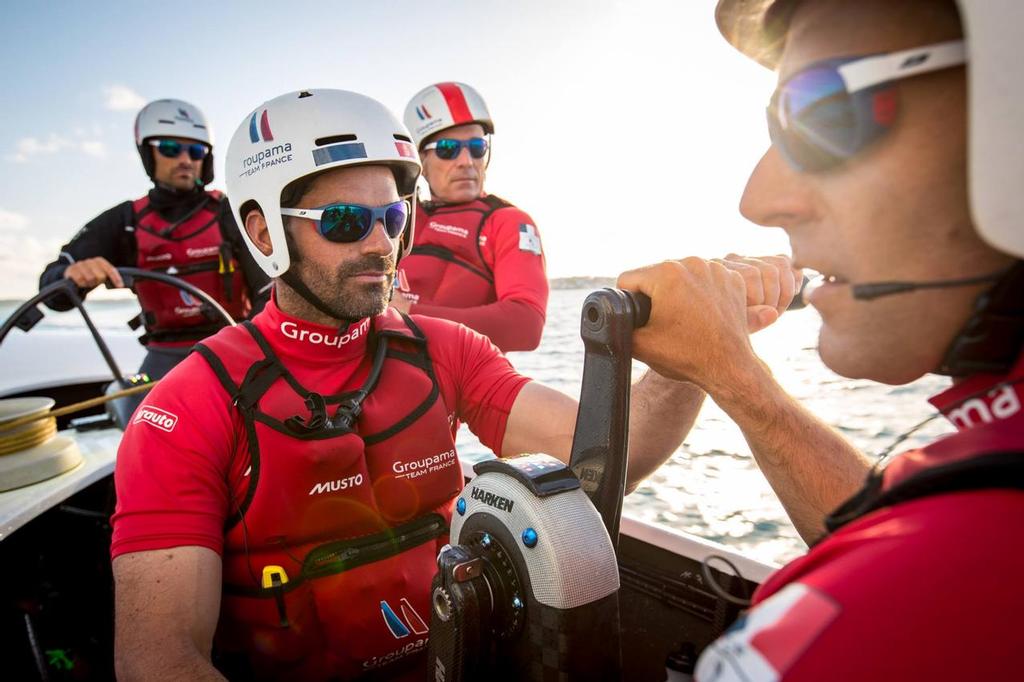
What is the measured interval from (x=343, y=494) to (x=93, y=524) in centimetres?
283

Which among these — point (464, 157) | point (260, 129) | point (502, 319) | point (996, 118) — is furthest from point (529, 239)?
point (996, 118)

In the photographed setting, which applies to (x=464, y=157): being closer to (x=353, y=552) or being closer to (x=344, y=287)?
(x=344, y=287)

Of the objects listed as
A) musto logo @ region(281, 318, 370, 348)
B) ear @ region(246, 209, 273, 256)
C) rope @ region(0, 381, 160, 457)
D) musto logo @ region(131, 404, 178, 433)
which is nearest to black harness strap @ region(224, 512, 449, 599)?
musto logo @ region(131, 404, 178, 433)

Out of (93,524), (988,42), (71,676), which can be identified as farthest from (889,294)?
(93,524)

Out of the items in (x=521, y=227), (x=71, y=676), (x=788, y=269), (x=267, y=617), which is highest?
(x=521, y=227)

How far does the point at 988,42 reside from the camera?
2.00 feet

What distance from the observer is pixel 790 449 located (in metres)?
1.20

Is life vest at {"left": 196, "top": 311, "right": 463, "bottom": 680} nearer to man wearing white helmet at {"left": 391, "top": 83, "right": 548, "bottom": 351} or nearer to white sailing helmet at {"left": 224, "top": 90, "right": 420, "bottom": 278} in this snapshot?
white sailing helmet at {"left": 224, "top": 90, "right": 420, "bottom": 278}

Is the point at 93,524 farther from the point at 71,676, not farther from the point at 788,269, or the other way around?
the point at 788,269

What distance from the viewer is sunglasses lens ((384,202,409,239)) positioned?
A: 7.29 ft

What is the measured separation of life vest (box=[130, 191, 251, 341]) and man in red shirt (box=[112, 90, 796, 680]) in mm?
2345

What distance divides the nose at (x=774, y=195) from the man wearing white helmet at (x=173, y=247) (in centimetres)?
381

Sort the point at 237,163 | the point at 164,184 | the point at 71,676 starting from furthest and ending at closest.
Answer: the point at 164,184 < the point at 71,676 < the point at 237,163

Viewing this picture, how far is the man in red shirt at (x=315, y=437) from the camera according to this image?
5.51 feet
